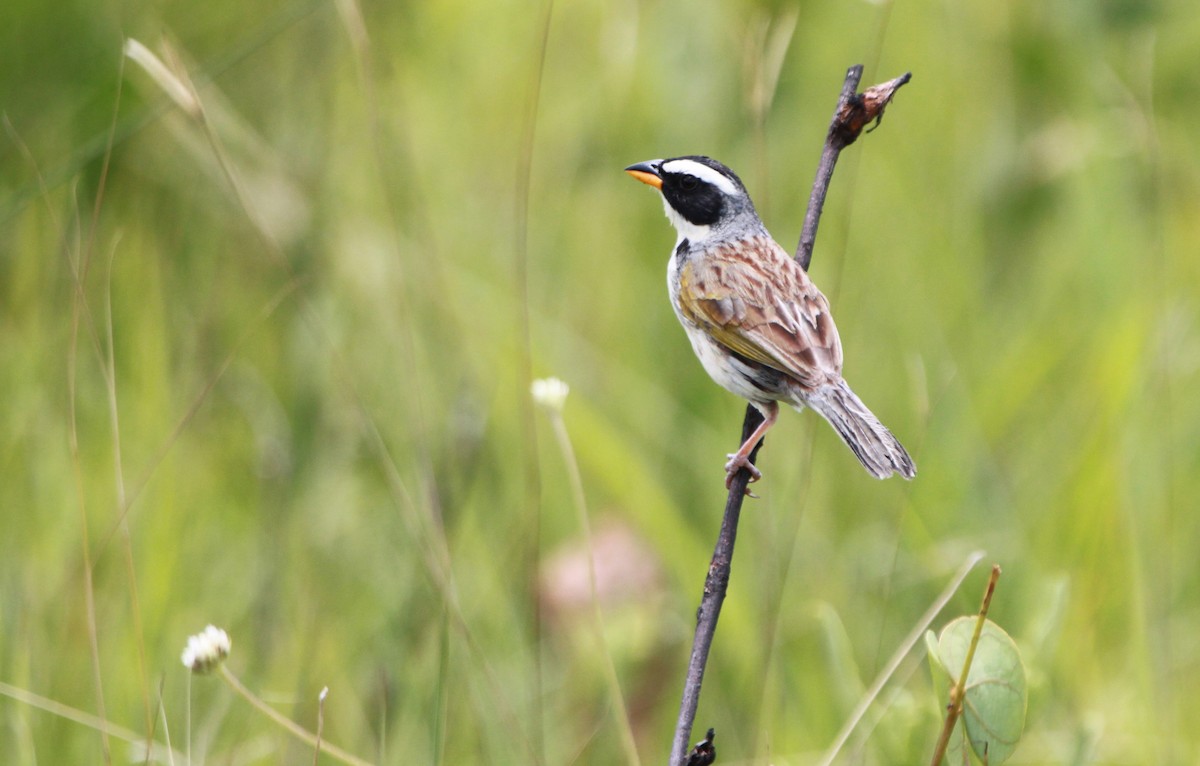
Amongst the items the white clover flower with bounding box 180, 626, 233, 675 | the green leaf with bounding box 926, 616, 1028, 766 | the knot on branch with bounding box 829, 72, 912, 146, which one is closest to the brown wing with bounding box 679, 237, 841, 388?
the knot on branch with bounding box 829, 72, 912, 146

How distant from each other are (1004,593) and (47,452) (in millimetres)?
2873

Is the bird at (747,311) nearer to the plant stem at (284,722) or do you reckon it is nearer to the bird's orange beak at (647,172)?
the bird's orange beak at (647,172)

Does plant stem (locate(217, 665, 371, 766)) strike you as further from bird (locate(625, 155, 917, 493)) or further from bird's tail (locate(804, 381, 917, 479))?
bird's tail (locate(804, 381, 917, 479))

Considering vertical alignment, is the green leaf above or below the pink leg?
below

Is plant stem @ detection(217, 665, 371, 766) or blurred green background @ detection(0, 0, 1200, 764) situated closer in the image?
plant stem @ detection(217, 665, 371, 766)

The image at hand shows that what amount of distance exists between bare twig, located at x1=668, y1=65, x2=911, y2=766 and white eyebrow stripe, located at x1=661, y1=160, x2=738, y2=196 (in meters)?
1.10

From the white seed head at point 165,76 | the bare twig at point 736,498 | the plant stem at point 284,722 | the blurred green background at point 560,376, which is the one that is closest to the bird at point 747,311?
the blurred green background at point 560,376

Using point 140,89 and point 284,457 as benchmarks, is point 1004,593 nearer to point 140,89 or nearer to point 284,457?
point 284,457

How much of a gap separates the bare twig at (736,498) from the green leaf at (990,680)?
1.09 feet

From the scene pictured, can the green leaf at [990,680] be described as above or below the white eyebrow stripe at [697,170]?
below

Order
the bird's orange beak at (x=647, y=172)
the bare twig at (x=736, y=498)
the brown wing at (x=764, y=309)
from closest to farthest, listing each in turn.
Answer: the bare twig at (x=736, y=498) < the brown wing at (x=764, y=309) < the bird's orange beak at (x=647, y=172)

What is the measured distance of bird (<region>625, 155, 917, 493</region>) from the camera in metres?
2.85

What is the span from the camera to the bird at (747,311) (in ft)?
9.35

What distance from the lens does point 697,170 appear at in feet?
11.1
